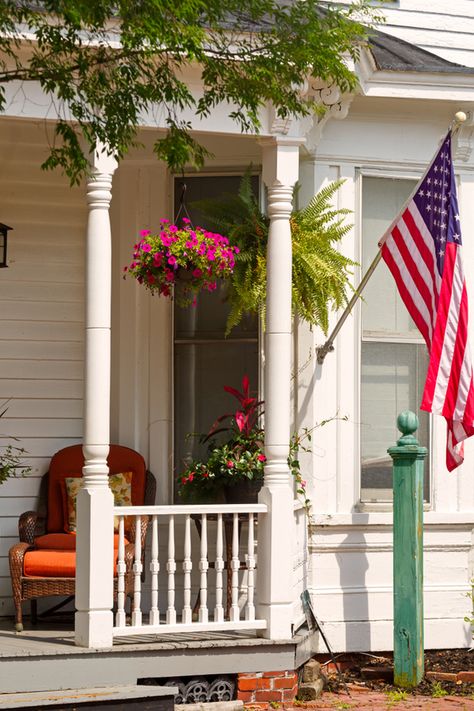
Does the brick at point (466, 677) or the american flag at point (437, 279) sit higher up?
the american flag at point (437, 279)

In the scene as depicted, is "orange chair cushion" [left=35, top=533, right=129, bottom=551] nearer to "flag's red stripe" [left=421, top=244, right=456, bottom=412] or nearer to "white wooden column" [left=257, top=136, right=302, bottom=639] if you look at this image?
"white wooden column" [left=257, top=136, right=302, bottom=639]

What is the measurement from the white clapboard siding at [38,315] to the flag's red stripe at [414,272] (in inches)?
94.3

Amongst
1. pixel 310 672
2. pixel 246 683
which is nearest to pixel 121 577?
pixel 246 683

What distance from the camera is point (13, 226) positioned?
9.21 metres

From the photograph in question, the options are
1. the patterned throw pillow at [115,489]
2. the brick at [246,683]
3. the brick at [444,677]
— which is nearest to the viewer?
the brick at [246,683]

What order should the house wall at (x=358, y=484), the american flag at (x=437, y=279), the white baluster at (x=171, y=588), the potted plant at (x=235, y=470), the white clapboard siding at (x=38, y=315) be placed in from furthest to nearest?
1. the white clapboard siding at (x=38, y=315)
2. the house wall at (x=358, y=484)
3. the potted plant at (x=235, y=470)
4. the american flag at (x=437, y=279)
5. the white baluster at (x=171, y=588)

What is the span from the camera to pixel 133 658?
24.0 ft

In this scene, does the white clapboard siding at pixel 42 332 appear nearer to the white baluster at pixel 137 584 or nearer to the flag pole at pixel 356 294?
the flag pole at pixel 356 294

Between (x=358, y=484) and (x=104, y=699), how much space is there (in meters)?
2.71

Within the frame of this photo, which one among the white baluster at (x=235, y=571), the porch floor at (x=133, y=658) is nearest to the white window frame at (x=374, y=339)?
the porch floor at (x=133, y=658)

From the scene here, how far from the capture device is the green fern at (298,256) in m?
8.22

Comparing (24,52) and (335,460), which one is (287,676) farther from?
(24,52)

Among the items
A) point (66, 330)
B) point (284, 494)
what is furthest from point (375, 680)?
point (66, 330)

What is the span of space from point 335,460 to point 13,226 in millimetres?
2703
